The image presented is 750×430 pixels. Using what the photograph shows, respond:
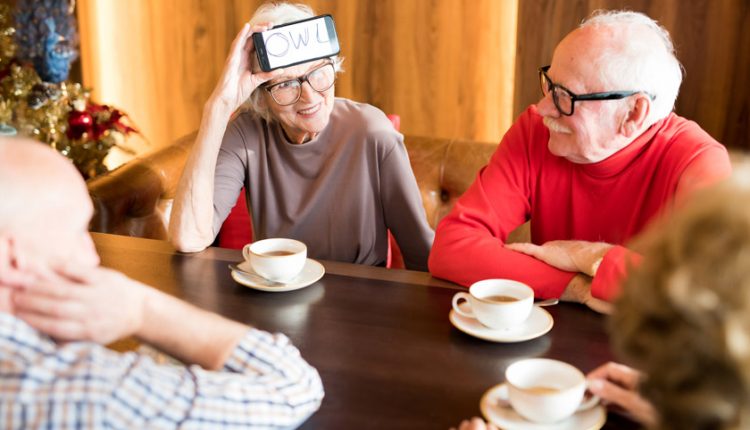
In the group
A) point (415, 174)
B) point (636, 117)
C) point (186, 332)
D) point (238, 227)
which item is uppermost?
point (636, 117)

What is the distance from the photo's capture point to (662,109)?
174cm

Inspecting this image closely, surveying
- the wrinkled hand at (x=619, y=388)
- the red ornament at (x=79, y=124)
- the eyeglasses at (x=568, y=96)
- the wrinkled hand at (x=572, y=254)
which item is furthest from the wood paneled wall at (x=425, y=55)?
the wrinkled hand at (x=619, y=388)

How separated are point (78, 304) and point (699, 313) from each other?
2.14 ft

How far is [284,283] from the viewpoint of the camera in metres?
1.54

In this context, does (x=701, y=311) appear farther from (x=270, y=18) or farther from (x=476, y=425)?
(x=270, y=18)

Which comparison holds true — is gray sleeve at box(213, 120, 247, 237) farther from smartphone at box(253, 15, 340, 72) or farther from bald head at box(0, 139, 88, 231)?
bald head at box(0, 139, 88, 231)

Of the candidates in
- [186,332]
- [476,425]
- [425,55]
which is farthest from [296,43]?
[425,55]

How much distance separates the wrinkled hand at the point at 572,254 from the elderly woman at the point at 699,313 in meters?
0.94

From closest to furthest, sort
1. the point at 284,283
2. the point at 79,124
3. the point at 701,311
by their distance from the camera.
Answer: the point at 701,311 < the point at 284,283 < the point at 79,124

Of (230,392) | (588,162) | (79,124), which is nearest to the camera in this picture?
(230,392)

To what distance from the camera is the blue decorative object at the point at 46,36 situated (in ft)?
9.81

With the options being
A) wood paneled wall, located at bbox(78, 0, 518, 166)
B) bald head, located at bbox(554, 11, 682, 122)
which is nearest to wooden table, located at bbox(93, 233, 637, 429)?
bald head, located at bbox(554, 11, 682, 122)

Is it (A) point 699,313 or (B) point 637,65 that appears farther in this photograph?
(B) point 637,65

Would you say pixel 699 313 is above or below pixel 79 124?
above
